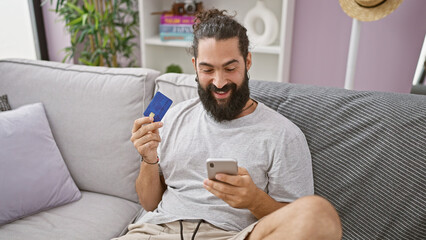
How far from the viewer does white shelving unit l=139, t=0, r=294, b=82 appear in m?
2.16

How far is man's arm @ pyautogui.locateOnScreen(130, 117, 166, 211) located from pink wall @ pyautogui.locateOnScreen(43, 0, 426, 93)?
1546mm

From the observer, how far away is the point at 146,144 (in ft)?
3.51

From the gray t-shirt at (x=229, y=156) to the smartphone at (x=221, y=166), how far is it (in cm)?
19

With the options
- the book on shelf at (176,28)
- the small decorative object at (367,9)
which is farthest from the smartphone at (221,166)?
the book on shelf at (176,28)

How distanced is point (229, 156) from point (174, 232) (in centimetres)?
31

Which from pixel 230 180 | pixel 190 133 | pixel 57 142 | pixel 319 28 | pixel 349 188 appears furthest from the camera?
pixel 319 28

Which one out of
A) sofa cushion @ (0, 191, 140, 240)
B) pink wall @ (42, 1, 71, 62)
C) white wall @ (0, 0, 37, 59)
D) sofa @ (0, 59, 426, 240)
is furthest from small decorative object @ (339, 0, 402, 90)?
white wall @ (0, 0, 37, 59)

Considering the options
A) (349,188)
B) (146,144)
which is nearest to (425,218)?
(349,188)

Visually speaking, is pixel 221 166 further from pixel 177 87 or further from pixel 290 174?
pixel 177 87

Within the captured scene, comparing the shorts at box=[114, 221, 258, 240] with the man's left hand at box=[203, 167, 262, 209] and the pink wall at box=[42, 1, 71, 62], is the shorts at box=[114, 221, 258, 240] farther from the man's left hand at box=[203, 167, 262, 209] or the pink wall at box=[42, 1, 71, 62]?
the pink wall at box=[42, 1, 71, 62]

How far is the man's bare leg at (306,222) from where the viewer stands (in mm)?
774

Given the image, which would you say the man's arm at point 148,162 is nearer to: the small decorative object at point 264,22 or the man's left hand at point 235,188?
the man's left hand at point 235,188

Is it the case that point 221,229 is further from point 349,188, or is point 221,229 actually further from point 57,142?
point 57,142

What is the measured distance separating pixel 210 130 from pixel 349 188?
0.49m
